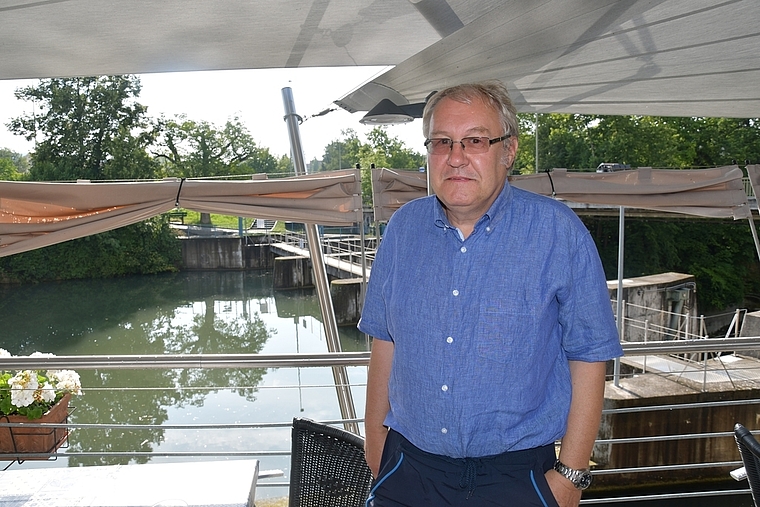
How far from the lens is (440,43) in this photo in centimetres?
241

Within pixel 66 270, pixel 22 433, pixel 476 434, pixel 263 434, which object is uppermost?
pixel 476 434

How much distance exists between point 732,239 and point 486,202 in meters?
29.7

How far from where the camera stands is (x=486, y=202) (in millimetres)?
1297

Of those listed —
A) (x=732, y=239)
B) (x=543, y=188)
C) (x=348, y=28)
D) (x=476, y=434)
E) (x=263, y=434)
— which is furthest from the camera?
(x=732, y=239)

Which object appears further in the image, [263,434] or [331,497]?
[263,434]

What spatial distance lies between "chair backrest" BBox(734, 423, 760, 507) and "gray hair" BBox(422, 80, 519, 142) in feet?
3.34

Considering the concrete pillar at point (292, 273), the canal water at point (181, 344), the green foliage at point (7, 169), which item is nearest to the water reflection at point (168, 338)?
the canal water at point (181, 344)

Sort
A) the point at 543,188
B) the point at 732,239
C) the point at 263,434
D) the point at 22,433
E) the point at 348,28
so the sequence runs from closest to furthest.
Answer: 1. the point at 22,433
2. the point at 348,28
3. the point at 543,188
4. the point at 263,434
5. the point at 732,239

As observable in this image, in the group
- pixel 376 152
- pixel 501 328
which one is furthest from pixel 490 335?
pixel 376 152

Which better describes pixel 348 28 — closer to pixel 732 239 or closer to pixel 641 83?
pixel 641 83

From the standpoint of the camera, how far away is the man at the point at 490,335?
1217 mm

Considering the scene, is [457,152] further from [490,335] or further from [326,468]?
[326,468]

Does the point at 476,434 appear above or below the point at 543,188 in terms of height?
below

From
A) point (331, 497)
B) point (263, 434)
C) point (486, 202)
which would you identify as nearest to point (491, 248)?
point (486, 202)
